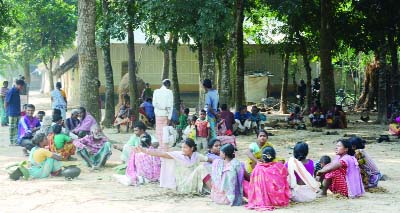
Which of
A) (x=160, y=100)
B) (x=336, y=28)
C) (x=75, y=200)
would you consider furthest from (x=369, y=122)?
(x=75, y=200)

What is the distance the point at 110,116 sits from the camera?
62.3 feet

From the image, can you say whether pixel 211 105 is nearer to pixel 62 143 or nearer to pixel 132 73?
pixel 62 143

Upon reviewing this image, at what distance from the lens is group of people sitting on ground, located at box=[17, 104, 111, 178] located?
9.94m

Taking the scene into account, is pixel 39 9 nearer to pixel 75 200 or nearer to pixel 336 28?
pixel 336 28

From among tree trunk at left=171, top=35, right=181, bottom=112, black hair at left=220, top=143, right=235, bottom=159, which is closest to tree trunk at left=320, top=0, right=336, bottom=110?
tree trunk at left=171, top=35, right=181, bottom=112

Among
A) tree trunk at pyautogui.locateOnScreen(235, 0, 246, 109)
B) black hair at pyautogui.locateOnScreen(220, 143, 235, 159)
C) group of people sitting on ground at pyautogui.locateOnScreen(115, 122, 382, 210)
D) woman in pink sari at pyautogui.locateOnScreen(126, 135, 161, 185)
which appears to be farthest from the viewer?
tree trunk at pyautogui.locateOnScreen(235, 0, 246, 109)

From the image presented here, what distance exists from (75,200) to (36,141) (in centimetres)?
201

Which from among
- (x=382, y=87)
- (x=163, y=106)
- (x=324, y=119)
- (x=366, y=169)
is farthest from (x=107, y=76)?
(x=366, y=169)

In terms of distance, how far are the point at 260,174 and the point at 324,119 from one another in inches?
465

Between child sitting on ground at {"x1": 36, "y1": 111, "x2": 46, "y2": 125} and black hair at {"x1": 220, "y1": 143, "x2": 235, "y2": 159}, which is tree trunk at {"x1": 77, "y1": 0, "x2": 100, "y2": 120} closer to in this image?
child sitting on ground at {"x1": 36, "y1": 111, "x2": 46, "y2": 125}

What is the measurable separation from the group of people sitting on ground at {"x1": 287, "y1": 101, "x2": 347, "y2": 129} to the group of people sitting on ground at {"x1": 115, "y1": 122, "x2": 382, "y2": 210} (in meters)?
9.90

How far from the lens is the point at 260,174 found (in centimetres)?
787

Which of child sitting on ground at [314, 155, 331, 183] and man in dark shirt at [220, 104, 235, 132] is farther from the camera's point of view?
man in dark shirt at [220, 104, 235, 132]

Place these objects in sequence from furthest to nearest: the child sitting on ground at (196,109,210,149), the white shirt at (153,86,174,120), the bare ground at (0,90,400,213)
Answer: the child sitting on ground at (196,109,210,149), the white shirt at (153,86,174,120), the bare ground at (0,90,400,213)
